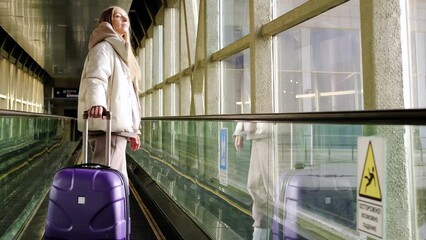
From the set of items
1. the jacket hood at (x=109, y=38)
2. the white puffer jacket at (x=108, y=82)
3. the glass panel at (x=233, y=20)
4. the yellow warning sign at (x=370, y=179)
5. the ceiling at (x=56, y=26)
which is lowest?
the yellow warning sign at (x=370, y=179)

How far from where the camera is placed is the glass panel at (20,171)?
3.65 metres

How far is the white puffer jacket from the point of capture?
3.12m

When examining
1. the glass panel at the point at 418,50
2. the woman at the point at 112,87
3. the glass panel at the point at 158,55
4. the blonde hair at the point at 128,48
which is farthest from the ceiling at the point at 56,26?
the woman at the point at 112,87

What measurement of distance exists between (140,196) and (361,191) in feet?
19.9

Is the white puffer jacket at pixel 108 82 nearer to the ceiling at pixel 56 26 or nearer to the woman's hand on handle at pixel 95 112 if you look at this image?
the woman's hand on handle at pixel 95 112

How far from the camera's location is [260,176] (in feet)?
9.95

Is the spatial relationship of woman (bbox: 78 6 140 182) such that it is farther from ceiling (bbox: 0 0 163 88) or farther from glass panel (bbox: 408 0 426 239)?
ceiling (bbox: 0 0 163 88)

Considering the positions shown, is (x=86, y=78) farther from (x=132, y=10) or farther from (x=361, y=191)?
(x=132, y=10)

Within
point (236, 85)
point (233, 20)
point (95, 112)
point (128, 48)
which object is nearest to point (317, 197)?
→ point (95, 112)

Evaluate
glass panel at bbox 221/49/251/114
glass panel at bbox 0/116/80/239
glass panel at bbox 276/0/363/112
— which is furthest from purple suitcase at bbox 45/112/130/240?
glass panel at bbox 221/49/251/114

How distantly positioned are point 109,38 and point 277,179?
1565 millimetres

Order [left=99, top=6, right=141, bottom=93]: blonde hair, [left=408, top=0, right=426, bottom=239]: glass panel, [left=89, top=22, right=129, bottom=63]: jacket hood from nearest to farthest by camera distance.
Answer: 1. [left=89, top=22, right=129, bottom=63]: jacket hood
2. [left=99, top=6, right=141, bottom=93]: blonde hair
3. [left=408, top=0, right=426, bottom=239]: glass panel

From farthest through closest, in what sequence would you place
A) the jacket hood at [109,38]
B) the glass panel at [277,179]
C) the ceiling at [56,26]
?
the ceiling at [56,26] → the jacket hood at [109,38] → the glass panel at [277,179]

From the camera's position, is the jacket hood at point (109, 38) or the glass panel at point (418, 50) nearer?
the jacket hood at point (109, 38)
